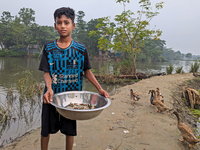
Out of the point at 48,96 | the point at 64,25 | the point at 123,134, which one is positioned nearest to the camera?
the point at 48,96

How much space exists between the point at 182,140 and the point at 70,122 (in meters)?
2.03

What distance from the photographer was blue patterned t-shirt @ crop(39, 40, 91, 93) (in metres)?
1.54

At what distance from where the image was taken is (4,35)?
35188 millimetres

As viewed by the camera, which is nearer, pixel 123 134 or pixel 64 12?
pixel 64 12

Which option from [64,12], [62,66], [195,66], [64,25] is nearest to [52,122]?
[62,66]

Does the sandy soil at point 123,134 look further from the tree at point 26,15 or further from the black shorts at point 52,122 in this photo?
the tree at point 26,15

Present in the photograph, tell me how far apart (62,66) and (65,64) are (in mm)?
39

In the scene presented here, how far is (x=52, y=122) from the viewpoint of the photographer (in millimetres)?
1624

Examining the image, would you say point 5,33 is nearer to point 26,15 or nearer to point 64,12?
point 26,15

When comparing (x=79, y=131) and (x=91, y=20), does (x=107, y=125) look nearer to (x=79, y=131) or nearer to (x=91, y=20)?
(x=79, y=131)

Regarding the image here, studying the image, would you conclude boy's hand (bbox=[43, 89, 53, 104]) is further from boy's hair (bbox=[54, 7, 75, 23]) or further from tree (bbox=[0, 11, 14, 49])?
tree (bbox=[0, 11, 14, 49])

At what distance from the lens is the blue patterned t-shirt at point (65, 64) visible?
154 centimetres

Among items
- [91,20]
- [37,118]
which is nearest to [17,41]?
[91,20]

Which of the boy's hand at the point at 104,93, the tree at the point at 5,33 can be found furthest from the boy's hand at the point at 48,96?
the tree at the point at 5,33
